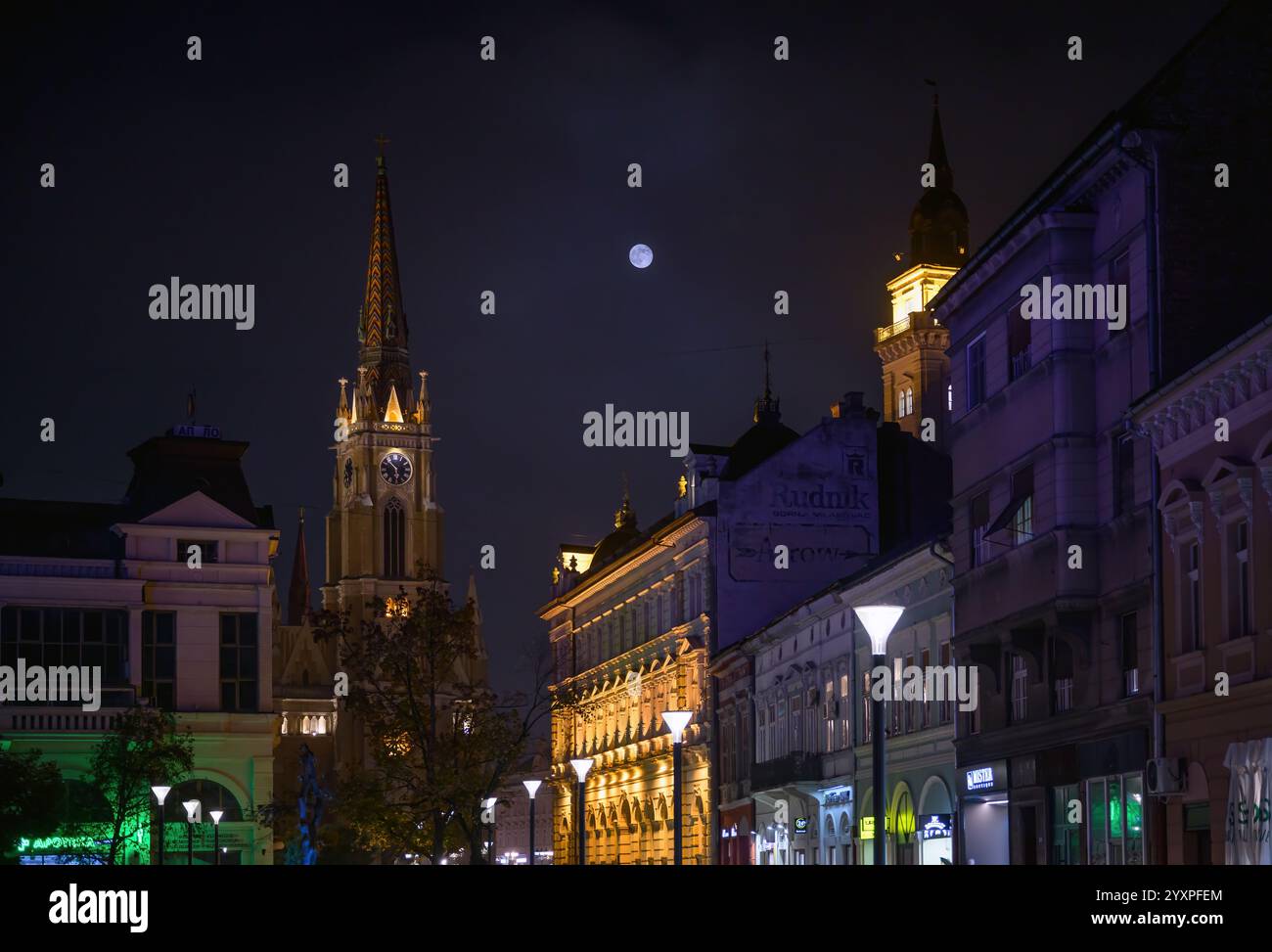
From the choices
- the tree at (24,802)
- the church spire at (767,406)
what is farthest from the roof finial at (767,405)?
the tree at (24,802)

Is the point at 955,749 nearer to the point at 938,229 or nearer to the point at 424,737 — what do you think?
the point at 424,737

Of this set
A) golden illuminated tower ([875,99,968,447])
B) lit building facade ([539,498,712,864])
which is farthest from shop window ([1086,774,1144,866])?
golden illuminated tower ([875,99,968,447])

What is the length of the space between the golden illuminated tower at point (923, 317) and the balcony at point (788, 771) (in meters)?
71.1

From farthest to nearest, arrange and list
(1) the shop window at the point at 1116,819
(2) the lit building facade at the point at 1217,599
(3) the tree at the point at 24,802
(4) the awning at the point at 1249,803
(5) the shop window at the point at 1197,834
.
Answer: (3) the tree at the point at 24,802
(1) the shop window at the point at 1116,819
(5) the shop window at the point at 1197,834
(2) the lit building facade at the point at 1217,599
(4) the awning at the point at 1249,803

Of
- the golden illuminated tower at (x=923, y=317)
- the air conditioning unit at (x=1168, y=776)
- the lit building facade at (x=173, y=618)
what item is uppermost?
the golden illuminated tower at (x=923, y=317)

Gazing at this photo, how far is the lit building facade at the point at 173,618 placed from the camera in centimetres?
7688

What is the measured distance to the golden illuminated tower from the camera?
13938 centimetres

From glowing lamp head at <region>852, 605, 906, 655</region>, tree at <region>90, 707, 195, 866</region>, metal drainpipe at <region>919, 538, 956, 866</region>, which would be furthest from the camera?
tree at <region>90, 707, 195, 866</region>

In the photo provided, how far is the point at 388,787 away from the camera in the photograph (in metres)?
61.9

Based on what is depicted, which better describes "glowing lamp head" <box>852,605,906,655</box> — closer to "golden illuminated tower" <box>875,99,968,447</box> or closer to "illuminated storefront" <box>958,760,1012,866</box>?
"illuminated storefront" <box>958,760,1012,866</box>

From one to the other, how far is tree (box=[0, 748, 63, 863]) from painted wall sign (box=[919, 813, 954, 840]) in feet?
75.9

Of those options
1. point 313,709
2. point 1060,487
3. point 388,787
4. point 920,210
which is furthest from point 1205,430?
point 313,709

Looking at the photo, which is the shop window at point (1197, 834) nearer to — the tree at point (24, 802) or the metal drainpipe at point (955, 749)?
the metal drainpipe at point (955, 749)

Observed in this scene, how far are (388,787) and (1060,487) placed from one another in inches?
1067
